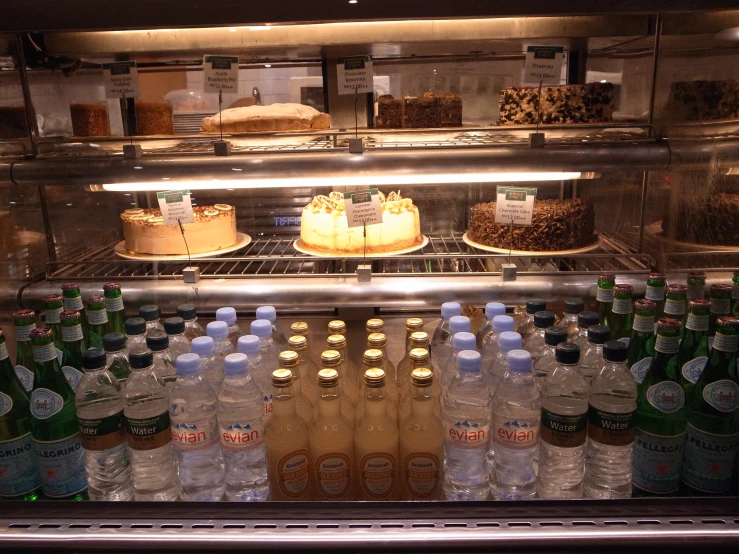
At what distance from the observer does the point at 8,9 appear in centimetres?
139

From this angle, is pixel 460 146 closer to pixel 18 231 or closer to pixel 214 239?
pixel 214 239

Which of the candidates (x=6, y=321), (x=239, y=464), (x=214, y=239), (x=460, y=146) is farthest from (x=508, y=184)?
(x=6, y=321)

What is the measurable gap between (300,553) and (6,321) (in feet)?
4.76

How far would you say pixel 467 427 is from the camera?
1.22 m

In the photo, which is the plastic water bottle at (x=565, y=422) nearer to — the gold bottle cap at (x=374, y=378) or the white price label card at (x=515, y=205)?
the gold bottle cap at (x=374, y=378)

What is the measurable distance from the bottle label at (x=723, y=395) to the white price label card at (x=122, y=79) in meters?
1.78

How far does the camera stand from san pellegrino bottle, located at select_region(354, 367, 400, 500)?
1.24 meters

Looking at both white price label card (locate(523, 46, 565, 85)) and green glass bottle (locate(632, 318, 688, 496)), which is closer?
green glass bottle (locate(632, 318, 688, 496))

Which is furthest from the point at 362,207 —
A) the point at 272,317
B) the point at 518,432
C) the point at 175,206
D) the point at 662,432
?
the point at 662,432

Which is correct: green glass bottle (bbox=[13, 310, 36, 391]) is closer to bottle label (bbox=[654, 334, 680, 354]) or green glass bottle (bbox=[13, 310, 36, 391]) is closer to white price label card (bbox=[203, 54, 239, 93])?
white price label card (bbox=[203, 54, 239, 93])

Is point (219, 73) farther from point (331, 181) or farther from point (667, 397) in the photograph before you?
point (667, 397)

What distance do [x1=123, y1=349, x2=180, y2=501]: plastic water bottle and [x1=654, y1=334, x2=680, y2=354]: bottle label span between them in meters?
1.06

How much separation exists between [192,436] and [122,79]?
1224 mm

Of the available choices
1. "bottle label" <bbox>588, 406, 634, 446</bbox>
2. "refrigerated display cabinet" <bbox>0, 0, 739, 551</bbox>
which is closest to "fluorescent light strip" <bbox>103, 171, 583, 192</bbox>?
"refrigerated display cabinet" <bbox>0, 0, 739, 551</bbox>
